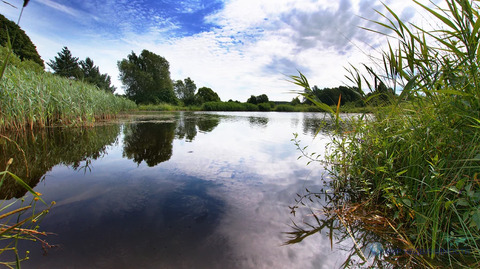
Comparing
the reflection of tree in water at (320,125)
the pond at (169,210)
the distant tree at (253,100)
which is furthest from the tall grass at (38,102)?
the distant tree at (253,100)

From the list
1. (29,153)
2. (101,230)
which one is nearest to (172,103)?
(29,153)

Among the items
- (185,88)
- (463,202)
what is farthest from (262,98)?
(463,202)

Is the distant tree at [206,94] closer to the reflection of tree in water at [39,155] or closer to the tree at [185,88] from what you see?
the tree at [185,88]

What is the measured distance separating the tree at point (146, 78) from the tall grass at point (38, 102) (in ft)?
103

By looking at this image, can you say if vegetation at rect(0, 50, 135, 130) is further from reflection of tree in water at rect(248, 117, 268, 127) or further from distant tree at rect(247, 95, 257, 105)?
distant tree at rect(247, 95, 257, 105)

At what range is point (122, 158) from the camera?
416 centimetres

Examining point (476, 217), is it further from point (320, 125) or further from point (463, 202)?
point (320, 125)

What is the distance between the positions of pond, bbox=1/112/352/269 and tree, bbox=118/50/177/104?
3675 centimetres

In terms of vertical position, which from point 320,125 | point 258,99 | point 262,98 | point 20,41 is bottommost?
point 320,125

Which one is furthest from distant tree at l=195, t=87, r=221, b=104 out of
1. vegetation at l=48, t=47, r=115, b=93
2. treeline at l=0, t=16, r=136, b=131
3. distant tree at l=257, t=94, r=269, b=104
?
treeline at l=0, t=16, r=136, b=131

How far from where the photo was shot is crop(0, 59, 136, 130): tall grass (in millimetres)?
5264

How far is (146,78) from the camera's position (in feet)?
127

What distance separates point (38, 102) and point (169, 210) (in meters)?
6.55

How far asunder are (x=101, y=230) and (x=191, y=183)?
1.24 meters
